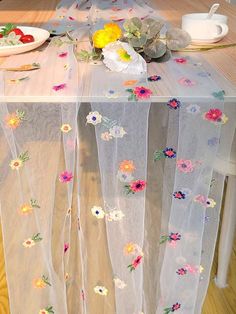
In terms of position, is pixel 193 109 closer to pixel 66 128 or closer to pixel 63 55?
pixel 66 128

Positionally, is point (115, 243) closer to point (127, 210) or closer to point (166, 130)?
point (127, 210)

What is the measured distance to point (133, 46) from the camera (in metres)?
1.10

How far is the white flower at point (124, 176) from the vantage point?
3.41 feet

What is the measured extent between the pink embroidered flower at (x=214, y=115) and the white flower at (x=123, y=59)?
0.20 metres

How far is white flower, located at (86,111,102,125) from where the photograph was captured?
0.97 metres

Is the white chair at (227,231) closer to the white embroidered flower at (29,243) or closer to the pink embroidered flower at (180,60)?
the pink embroidered flower at (180,60)

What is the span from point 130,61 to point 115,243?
0.44 meters

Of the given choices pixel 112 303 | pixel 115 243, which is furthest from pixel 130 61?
pixel 112 303

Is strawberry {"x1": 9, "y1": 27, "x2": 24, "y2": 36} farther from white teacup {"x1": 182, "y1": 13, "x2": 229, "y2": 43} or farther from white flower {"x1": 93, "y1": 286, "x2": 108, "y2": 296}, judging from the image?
white flower {"x1": 93, "y1": 286, "x2": 108, "y2": 296}

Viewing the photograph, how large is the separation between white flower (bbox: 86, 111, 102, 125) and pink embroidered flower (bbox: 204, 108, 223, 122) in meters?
0.23

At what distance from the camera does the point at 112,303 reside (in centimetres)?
127

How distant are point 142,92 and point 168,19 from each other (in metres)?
0.77

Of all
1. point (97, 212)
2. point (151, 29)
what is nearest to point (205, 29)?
point (151, 29)

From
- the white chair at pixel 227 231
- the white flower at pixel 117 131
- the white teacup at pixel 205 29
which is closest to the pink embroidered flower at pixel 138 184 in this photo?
the white flower at pixel 117 131
